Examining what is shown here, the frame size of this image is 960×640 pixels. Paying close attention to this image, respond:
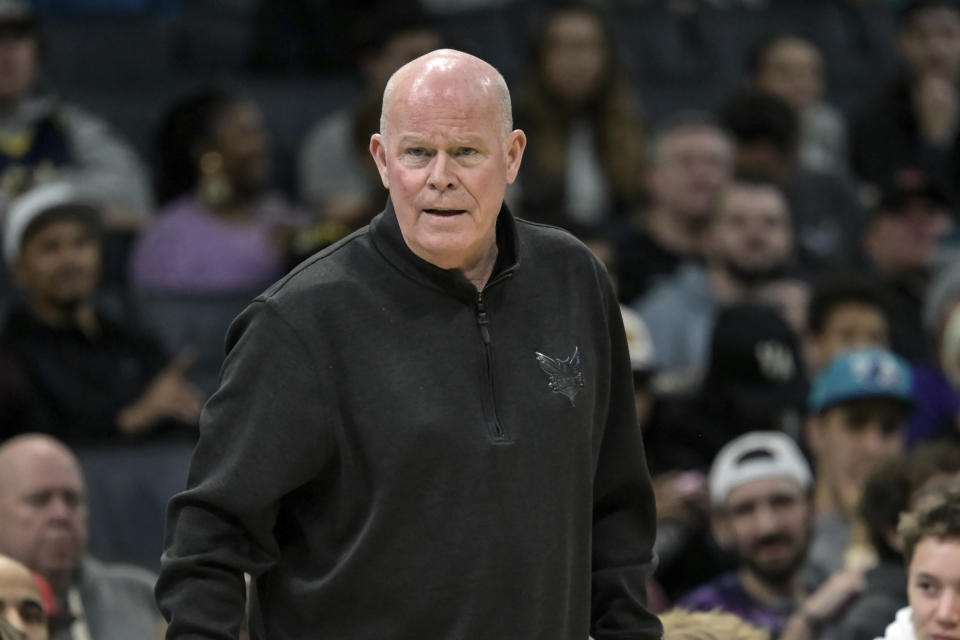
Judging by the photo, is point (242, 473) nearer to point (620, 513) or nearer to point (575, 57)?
point (620, 513)

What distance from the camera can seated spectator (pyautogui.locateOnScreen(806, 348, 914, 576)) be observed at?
18.9ft

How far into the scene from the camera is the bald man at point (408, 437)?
2.56m

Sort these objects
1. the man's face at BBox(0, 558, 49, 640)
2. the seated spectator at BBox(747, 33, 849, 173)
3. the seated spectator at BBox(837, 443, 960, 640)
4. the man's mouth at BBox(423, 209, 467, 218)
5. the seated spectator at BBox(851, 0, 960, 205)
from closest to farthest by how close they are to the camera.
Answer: the man's mouth at BBox(423, 209, 467, 218)
the man's face at BBox(0, 558, 49, 640)
the seated spectator at BBox(837, 443, 960, 640)
the seated spectator at BBox(747, 33, 849, 173)
the seated spectator at BBox(851, 0, 960, 205)

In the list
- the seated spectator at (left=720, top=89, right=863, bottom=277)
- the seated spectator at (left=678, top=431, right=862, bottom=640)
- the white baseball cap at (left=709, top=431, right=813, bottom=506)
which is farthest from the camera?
the seated spectator at (left=720, top=89, right=863, bottom=277)

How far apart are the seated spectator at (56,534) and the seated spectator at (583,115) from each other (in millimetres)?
3202

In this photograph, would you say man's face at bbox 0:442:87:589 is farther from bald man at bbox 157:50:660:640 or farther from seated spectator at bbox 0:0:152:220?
bald man at bbox 157:50:660:640

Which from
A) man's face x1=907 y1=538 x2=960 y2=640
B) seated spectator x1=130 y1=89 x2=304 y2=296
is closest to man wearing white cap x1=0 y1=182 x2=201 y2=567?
seated spectator x1=130 y1=89 x2=304 y2=296

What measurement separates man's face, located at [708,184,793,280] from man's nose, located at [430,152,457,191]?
4.65 m

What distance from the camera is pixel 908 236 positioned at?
7.86m

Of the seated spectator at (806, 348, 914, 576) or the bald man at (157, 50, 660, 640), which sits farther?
the seated spectator at (806, 348, 914, 576)

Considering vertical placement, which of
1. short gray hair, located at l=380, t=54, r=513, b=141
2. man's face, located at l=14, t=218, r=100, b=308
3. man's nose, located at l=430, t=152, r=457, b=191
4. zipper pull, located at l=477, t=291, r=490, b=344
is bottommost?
man's face, located at l=14, t=218, r=100, b=308

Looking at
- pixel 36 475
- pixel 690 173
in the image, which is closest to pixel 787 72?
pixel 690 173

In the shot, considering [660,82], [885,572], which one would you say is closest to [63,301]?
[885,572]

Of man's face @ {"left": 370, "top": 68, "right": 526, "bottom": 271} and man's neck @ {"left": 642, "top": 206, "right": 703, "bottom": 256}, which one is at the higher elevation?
man's face @ {"left": 370, "top": 68, "right": 526, "bottom": 271}
